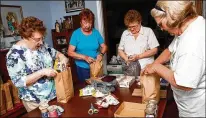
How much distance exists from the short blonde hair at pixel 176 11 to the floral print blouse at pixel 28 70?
1.01m

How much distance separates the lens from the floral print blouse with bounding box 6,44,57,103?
1.41 meters

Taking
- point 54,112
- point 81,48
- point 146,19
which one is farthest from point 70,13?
point 54,112

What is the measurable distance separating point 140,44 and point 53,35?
2.31 m

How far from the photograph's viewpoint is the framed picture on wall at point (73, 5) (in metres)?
3.77

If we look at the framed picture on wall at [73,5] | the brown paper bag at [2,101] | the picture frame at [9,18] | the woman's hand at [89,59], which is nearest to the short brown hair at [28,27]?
the woman's hand at [89,59]

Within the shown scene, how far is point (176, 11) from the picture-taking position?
3.21 feet

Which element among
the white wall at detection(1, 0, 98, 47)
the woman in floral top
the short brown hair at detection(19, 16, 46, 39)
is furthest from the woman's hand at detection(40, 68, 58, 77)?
the white wall at detection(1, 0, 98, 47)

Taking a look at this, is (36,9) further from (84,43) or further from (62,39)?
(84,43)

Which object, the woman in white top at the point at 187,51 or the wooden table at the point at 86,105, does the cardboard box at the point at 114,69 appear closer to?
the wooden table at the point at 86,105

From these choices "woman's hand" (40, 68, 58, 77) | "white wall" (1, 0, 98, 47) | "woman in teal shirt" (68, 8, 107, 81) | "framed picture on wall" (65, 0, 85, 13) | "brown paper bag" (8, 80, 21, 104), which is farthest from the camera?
"framed picture on wall" (65, 0, 85, 13)

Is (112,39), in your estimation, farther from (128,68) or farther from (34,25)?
(34,25)

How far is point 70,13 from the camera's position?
393cm

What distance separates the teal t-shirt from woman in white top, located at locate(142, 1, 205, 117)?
130 cm

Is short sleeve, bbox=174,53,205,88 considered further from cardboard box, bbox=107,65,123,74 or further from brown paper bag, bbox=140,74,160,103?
cardboard box, bbox=107,65,123,74
